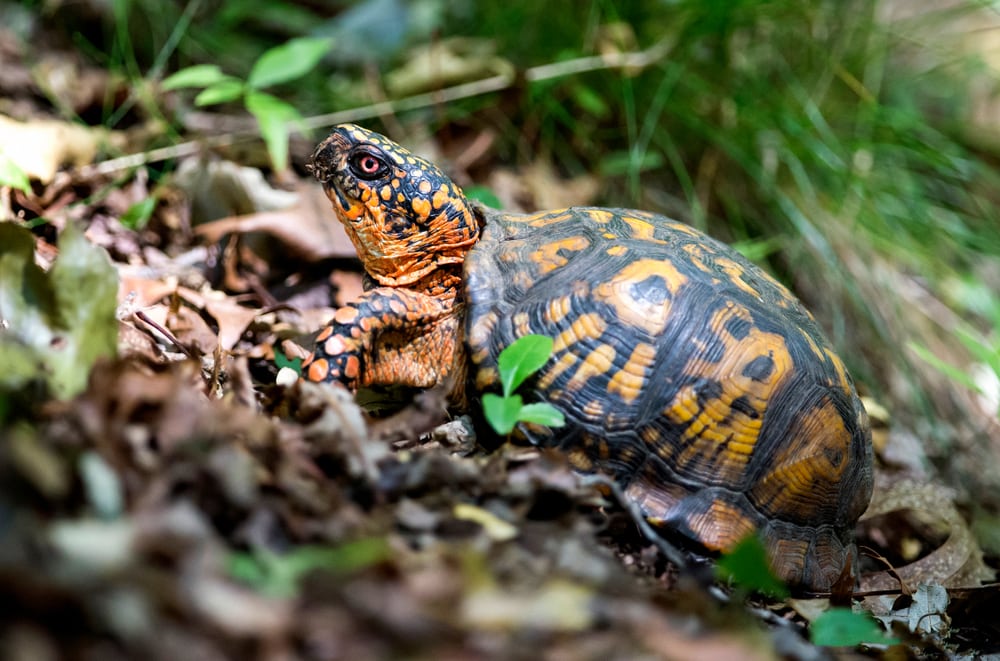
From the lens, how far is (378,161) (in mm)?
2562

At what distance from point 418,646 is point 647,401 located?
1313 mm

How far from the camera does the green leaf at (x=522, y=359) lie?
2.07 metres

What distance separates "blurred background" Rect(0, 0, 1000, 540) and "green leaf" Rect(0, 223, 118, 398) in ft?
8.04

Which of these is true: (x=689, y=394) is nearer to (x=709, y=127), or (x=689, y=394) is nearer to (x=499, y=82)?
(x=709, y=127)

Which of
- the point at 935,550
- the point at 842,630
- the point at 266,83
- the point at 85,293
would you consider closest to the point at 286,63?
the point at 266,83

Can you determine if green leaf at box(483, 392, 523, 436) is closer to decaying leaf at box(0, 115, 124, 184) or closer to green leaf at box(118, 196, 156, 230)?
green leaf at box(118, 196, 156, 230)

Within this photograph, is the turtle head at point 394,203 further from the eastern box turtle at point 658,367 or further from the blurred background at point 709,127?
the blurred background at point 709,127

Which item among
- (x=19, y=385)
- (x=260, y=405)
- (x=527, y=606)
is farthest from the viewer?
(x=260, y=405)

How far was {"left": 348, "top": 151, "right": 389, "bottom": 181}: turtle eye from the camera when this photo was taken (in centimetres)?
256

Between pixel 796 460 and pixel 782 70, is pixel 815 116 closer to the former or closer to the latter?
pixel 782 70

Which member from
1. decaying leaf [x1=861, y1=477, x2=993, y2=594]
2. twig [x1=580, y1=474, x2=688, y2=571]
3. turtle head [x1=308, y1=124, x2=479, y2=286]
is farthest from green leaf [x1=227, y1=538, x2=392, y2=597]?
decaying leaf [x1=861, y1=477, x2=993, y2=594]

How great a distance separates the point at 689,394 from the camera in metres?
2.21

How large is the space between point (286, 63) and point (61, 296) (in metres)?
2.05

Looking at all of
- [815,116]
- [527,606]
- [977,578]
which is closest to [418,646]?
[527,606]
